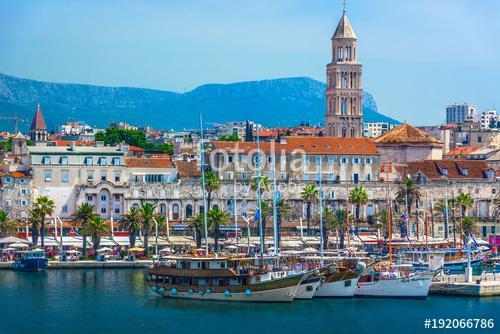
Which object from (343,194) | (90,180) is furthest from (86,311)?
(343,194)

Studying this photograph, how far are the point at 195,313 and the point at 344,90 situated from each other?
9904cm

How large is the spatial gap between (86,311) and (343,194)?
6083 cm

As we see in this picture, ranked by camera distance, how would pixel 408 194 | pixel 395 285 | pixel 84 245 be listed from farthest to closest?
pixel 408 194 → pixel 84 245 → pixel 395 285

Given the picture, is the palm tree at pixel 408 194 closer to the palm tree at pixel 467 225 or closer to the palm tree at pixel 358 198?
the palm tree at pixel 358 198

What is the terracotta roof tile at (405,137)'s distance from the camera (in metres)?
168

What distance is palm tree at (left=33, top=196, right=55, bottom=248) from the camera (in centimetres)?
12241

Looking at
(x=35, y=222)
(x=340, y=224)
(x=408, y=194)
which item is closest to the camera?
(x=35, y=222)

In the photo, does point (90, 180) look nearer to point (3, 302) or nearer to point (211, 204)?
point (211, 204)

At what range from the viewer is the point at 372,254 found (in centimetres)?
11869

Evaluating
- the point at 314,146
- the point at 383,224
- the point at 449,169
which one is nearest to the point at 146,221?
the point at 383,224

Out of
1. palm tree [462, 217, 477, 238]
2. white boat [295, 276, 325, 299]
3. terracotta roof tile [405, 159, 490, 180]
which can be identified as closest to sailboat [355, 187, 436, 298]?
white boat [295, 276, 325, 299]

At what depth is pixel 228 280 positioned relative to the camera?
9362cm

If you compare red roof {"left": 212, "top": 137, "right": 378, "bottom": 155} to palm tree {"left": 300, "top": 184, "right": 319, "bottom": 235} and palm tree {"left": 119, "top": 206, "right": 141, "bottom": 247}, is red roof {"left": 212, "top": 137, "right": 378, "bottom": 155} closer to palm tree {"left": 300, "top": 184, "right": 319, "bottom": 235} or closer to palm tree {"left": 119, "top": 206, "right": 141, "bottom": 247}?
palm tree {"left": 300, "top": 184, "right": 319, "bottom": 235}

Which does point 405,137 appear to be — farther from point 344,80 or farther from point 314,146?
point 314,146
